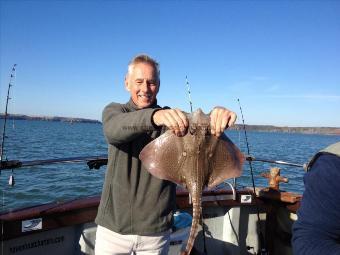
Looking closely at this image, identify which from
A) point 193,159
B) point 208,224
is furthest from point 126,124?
point 208,224

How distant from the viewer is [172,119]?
233 cm

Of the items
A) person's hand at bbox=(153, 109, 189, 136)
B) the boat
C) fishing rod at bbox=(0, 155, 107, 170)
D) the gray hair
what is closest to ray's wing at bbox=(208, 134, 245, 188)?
person's hand at bbox=(153, 109, 189, 136)

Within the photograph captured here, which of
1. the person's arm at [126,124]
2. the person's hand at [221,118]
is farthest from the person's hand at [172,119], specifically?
the person's hand at [221,118]

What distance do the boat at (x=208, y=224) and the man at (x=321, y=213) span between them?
3.22 m

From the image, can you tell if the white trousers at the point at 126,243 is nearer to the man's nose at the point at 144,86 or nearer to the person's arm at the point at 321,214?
the man's nose at the point at 144,86

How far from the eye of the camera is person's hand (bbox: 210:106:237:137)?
2346 millimetres

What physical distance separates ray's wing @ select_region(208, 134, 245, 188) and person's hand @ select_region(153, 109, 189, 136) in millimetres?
450

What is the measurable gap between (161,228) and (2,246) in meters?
2.05

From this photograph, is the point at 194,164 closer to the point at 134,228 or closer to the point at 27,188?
the point at 134,228

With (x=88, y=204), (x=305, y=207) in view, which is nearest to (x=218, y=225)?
(x=88, y=204)

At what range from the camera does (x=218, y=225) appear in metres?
5.84

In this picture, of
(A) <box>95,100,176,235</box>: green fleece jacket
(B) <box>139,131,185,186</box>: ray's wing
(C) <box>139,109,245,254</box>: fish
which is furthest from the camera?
(A) <box>95,100,176,235</box>: green fleece jacket

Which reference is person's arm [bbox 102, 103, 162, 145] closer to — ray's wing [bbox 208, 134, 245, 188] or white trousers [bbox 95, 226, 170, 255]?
ray's wing [bbox 208, 134, 245, 188]

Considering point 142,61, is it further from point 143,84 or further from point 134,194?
point 134,194
